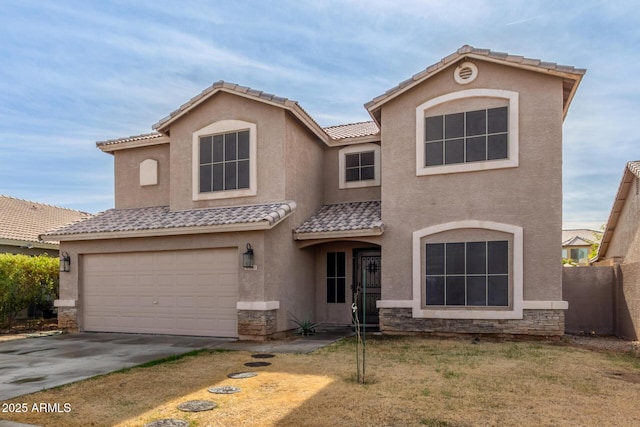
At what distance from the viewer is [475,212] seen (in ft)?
40.1

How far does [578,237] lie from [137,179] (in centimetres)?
4631

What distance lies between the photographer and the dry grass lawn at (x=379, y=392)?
583 centimetres

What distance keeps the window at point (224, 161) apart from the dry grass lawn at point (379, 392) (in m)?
5.55

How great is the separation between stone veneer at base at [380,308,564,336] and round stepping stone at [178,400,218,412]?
279 inches

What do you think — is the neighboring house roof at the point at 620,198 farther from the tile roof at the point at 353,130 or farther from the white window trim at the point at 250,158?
the white window trim at the point at 250,158

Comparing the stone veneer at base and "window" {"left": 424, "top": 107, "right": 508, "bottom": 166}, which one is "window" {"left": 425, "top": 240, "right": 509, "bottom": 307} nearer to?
the stone veneer at base

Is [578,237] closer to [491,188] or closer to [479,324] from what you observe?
[491,188]

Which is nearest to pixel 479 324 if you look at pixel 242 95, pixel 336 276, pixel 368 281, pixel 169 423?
pixel 368 281

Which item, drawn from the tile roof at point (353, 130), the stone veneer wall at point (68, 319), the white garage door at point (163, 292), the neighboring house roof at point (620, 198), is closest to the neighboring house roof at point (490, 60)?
the tile roof at point (353, 130)

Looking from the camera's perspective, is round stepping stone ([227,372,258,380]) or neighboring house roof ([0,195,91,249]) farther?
neighboring house roof ([0,195,91,249])

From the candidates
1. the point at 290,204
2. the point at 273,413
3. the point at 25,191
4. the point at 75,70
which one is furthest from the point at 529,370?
the point at 25,191

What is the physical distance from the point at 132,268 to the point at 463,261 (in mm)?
9436

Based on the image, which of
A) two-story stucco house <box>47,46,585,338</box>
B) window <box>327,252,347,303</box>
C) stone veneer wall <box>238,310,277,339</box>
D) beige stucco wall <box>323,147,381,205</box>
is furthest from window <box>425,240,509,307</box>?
stone veneer wall <box>238,310,277,339</box>

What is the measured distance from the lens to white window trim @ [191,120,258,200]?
13648mm
